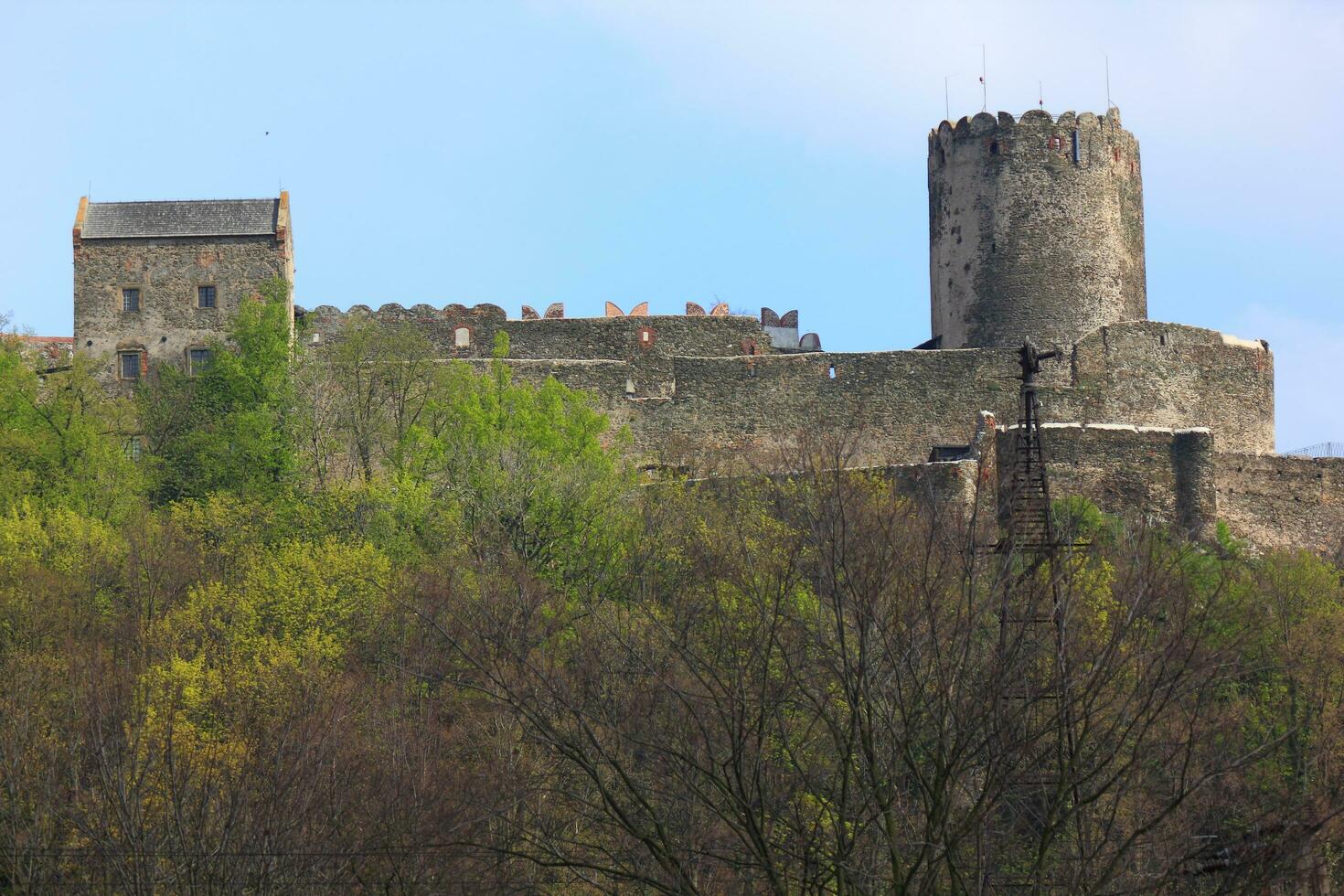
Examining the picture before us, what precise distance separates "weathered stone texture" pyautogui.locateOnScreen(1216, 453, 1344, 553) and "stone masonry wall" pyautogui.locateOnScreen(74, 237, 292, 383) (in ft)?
65.9

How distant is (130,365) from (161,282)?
6.07 feet

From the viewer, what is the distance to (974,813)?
2134 centimetres

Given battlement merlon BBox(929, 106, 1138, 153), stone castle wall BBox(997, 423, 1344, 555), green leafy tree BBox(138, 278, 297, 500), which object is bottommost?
stone castle wall BBox(997, 423, 1344, 555)

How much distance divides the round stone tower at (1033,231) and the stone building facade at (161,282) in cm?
1426

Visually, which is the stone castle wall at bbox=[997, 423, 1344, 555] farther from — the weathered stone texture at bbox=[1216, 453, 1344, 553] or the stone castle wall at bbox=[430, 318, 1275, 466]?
the stone castle wall at bbox=[430, 318, 1275, 466]

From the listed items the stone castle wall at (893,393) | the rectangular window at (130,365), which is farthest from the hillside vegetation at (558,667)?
the stone castle wall at (893,393)

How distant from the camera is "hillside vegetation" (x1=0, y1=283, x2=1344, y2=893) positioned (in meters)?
23.6

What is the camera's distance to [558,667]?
1361 inches

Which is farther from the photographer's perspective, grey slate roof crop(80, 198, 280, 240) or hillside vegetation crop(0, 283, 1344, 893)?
grey slate roof crop(80, 198, 280, 240)

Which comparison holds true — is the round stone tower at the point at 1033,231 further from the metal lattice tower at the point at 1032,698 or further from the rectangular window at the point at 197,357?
the metal lattice tower at the point at 1032,698

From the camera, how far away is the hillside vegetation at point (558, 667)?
2359 centimetres

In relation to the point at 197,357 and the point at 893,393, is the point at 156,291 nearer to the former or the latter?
the point at 197,357

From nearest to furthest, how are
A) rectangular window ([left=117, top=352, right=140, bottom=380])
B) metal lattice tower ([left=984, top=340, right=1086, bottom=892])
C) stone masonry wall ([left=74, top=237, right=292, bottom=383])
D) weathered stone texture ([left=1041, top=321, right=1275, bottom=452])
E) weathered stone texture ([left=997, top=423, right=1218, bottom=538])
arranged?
metal lattice tower ([left=984, top=340, right=1086, bottom=892]), weathered stone texture ([left=997, top=423, right=1218, bottom=538]), weathered stone texture ([left=1041, top=321, right=1275, bottom=452]), rectangular window ([left=117, top=352, right=140, bottom=380]), stone masonry wall ([left=74, top=237, right=292, bottom=383])

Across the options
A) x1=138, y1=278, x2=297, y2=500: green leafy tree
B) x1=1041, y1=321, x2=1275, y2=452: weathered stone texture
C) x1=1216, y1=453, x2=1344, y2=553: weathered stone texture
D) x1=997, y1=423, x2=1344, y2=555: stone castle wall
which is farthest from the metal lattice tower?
x1=138, y1=278, x2=297, y2=500: green leafy tree
